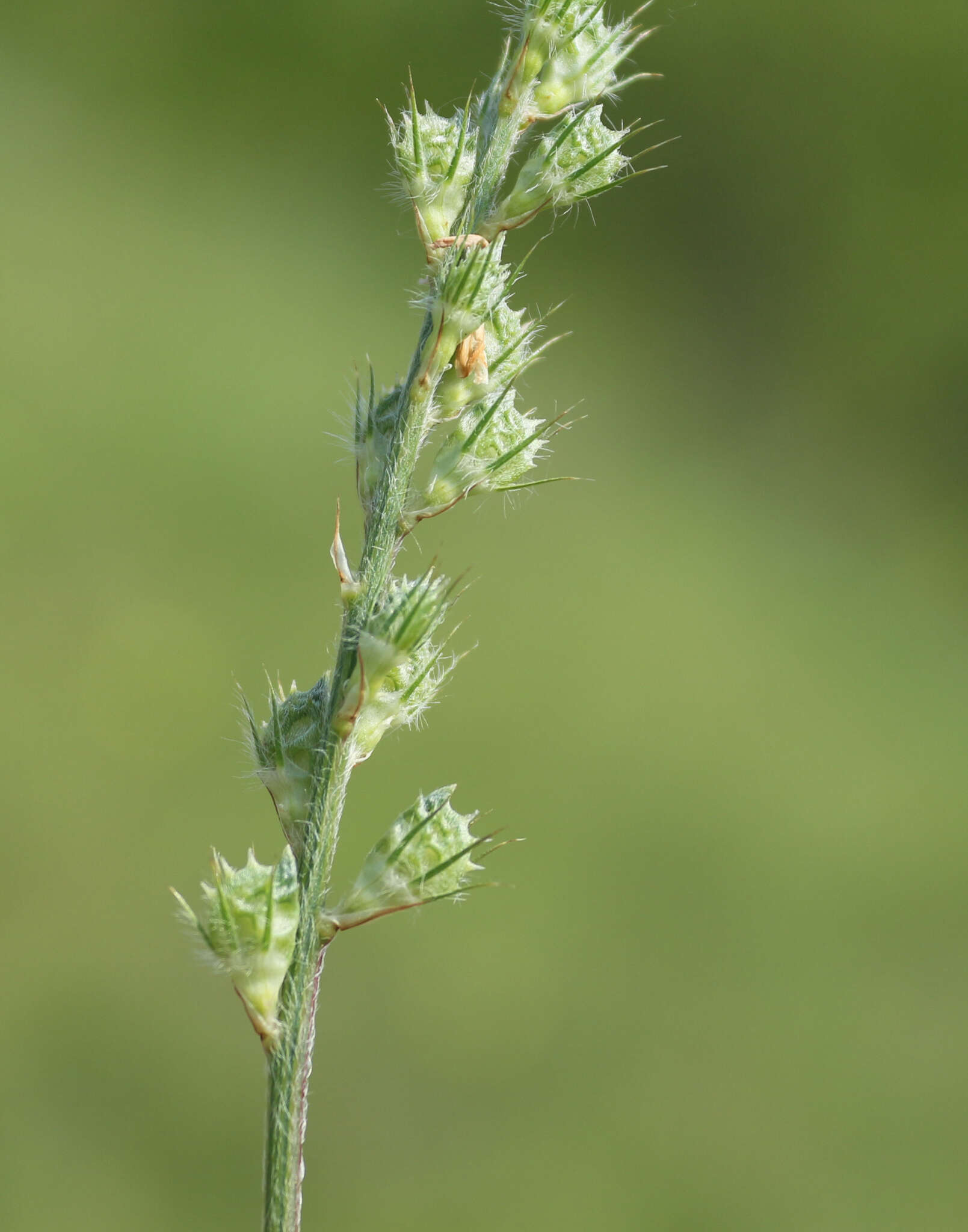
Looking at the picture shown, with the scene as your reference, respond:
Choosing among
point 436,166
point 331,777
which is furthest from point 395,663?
point 436,166

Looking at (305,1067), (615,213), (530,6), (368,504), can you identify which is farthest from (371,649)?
(615,213)

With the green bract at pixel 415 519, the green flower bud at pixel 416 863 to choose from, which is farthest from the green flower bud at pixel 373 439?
the green flower bud at pixel 416 863

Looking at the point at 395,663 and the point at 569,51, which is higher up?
the point at 569,51

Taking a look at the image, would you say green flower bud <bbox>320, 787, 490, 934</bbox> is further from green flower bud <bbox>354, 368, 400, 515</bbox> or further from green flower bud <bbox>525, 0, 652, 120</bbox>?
green flower bud <bbox>525, 0, 652, 120</bbox>

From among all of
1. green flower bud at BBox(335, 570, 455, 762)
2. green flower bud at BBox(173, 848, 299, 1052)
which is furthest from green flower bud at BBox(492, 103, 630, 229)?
green flower bud at BBox(173, 848, 299, 1052)

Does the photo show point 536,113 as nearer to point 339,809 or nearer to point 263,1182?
point 339,809

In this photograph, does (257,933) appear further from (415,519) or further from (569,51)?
(569,51)
